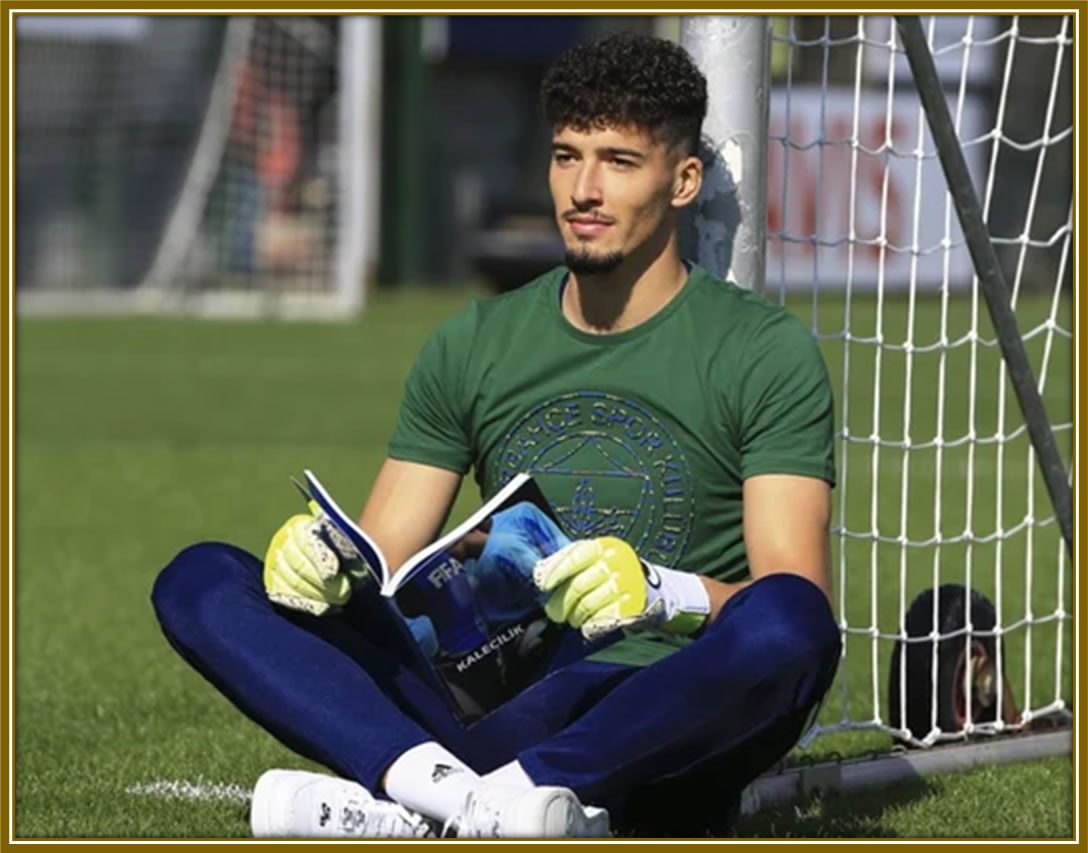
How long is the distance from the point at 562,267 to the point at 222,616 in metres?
1.02

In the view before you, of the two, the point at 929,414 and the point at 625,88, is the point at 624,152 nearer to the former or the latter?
the point at 625,88

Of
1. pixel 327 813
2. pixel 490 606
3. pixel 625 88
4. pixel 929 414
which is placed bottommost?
pixel 929 414

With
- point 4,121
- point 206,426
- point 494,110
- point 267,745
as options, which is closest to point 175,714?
point 267,745

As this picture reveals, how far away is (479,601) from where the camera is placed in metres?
4.95

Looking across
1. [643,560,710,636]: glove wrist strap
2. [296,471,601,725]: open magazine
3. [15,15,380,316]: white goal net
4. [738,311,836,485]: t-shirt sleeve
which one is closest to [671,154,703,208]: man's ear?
[738,311,836,485]: t-shirt sleeve

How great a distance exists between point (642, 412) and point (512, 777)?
0.83 m

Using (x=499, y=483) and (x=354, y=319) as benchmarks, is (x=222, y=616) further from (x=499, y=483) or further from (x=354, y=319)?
(x=354, y=319)

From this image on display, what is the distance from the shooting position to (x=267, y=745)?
637 centimetres

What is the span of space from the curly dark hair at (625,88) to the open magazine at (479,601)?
28.3 inches

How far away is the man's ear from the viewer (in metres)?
5.07

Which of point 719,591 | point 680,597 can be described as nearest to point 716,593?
point 719,591

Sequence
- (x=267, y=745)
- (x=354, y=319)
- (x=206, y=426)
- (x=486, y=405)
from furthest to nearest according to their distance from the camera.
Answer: (x=354, y=319) < (x=206, y=426) < (x=267, y=745) < (x=486, y=405)

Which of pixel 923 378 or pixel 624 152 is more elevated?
pixel 624 152

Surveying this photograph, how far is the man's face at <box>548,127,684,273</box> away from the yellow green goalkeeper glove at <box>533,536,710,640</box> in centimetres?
69
